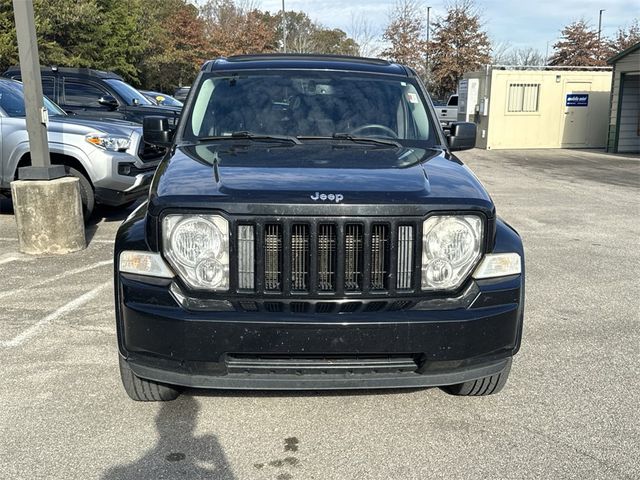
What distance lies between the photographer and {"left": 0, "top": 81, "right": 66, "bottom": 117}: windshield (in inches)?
331

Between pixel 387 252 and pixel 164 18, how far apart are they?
4685 centimetres

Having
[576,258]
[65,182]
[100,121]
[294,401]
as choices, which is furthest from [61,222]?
[576,258]

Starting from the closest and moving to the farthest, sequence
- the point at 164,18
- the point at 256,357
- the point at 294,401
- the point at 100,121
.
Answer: the point at 256,357 < the point at 294,401 < the point at 100,121 < the point at 164,18

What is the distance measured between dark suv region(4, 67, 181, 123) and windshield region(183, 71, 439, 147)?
719cm

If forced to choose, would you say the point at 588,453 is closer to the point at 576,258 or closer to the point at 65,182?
the point at 576,258

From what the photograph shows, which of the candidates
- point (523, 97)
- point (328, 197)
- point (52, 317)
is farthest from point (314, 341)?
point (523, 97)

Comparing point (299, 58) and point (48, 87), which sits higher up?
point (299, 58)

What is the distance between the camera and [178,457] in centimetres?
311

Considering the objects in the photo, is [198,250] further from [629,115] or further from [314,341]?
[629,115]

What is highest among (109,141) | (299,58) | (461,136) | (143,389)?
(299,58)

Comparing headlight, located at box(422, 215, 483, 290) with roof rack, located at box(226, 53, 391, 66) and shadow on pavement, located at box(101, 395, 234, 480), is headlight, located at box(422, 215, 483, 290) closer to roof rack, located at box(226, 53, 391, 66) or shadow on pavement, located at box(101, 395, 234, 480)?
shadow on pavement, located at box(101, 395, 234, 480)

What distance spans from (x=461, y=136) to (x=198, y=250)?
2.59 metres

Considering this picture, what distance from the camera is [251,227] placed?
3.03 meters

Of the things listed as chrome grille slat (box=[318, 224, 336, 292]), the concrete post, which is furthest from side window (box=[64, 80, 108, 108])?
chrome grille slat (box=[318, 224, 336, 292])
